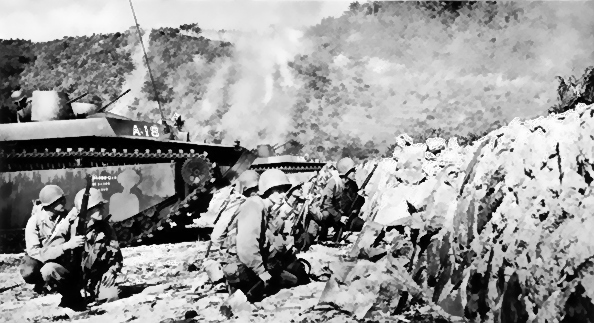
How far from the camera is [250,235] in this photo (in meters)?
2.60

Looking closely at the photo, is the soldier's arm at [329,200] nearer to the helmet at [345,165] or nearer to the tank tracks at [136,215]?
the helmet at [345,165]

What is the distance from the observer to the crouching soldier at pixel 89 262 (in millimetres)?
2885

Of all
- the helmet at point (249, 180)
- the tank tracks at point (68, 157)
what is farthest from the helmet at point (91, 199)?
the helmet at point (249, 180)

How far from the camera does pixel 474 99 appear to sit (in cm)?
306

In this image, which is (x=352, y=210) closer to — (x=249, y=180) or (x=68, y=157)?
(x=249, y=180)

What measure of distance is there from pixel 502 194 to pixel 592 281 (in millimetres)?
526

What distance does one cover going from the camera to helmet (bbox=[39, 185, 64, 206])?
10.3 feet

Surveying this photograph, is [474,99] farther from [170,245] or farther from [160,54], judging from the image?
[170,245]

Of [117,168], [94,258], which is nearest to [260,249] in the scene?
[94,258]

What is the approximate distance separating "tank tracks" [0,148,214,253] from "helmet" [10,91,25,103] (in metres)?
0.45

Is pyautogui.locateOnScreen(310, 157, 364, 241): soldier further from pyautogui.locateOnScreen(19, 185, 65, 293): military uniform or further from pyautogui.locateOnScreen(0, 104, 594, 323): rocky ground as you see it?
pyautogui.locateOnScreen(19, 185, 65, 293): military uniform

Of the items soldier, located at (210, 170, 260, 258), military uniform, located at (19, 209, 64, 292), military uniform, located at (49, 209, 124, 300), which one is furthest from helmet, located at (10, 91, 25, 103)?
soldier, located at (210, 170, 260, 258)

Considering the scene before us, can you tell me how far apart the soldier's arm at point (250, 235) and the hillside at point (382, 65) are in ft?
2.61

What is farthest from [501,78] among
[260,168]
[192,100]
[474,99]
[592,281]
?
[260,168]
